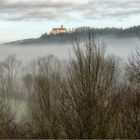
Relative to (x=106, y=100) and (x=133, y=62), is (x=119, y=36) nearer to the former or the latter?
(x=133, y=62)

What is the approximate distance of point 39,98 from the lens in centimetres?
4875

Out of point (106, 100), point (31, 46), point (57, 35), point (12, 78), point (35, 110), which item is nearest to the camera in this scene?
point (106, 100)

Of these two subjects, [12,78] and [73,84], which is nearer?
[73,84]

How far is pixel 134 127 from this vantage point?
23.6 m

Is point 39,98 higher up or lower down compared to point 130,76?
lower down

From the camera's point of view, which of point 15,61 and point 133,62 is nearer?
point 133,62

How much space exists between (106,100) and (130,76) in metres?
10.9

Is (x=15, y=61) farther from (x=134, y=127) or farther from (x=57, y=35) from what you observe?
(x=57, y=35)

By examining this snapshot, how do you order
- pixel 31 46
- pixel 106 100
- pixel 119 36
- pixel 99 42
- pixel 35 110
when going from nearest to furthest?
pixel 106 100
pixel 99 42
pixel 35 110
pixel 119 36
pixel 31 46

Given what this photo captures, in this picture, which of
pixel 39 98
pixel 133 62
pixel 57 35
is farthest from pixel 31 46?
pixel 133 62

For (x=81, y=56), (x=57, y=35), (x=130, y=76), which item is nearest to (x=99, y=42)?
(x=81, y=56)

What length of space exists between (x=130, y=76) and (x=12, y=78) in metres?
53.2

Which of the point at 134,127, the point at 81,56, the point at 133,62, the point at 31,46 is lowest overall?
the point at 31,46

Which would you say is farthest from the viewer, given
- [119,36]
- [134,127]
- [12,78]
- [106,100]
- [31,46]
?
[31,46]
